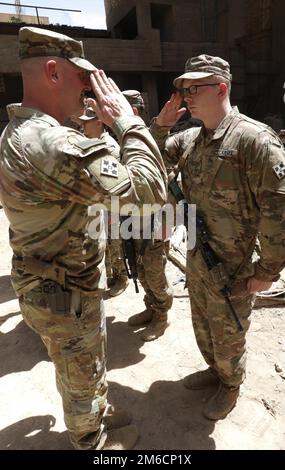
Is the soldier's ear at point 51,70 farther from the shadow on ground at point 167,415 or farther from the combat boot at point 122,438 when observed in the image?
the shadow on ground at point 167,415

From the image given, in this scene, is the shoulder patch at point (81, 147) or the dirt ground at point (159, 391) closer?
the shoulder patch at point (81, 147)

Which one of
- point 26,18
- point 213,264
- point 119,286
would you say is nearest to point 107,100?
point 213,264

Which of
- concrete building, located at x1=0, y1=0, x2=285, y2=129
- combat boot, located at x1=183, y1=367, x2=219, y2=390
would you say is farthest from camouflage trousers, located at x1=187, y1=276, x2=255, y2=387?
concrete building, located at x1=0, y1=0, x2=285, y2=129

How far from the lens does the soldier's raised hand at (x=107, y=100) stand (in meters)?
1.51

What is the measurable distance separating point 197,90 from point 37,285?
155 centimetres

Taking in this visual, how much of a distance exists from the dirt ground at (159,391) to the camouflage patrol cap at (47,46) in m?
2.45

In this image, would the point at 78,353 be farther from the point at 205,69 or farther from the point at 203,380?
the point at 205,69

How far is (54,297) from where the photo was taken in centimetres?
170

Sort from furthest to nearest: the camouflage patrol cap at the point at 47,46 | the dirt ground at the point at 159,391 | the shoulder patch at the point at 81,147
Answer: the dirt ground at the point at 159,391 → the camouflage patrol cap at the point at 47,46 → the shoulder patch at the point at 81,147

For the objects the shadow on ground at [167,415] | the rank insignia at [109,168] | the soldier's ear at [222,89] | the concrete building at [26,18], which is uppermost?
the concrete building at [26,18]

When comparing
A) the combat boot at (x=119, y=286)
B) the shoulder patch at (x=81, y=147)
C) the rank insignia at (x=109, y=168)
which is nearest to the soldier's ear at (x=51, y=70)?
the shoulder patch at (x=81, y=147)

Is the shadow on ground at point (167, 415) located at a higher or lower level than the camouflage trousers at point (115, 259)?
lower

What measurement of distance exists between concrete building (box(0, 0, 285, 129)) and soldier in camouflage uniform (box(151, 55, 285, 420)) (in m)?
10.6

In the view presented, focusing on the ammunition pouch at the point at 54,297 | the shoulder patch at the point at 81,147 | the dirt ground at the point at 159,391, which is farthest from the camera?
the dirt ground at the point at 159,391
